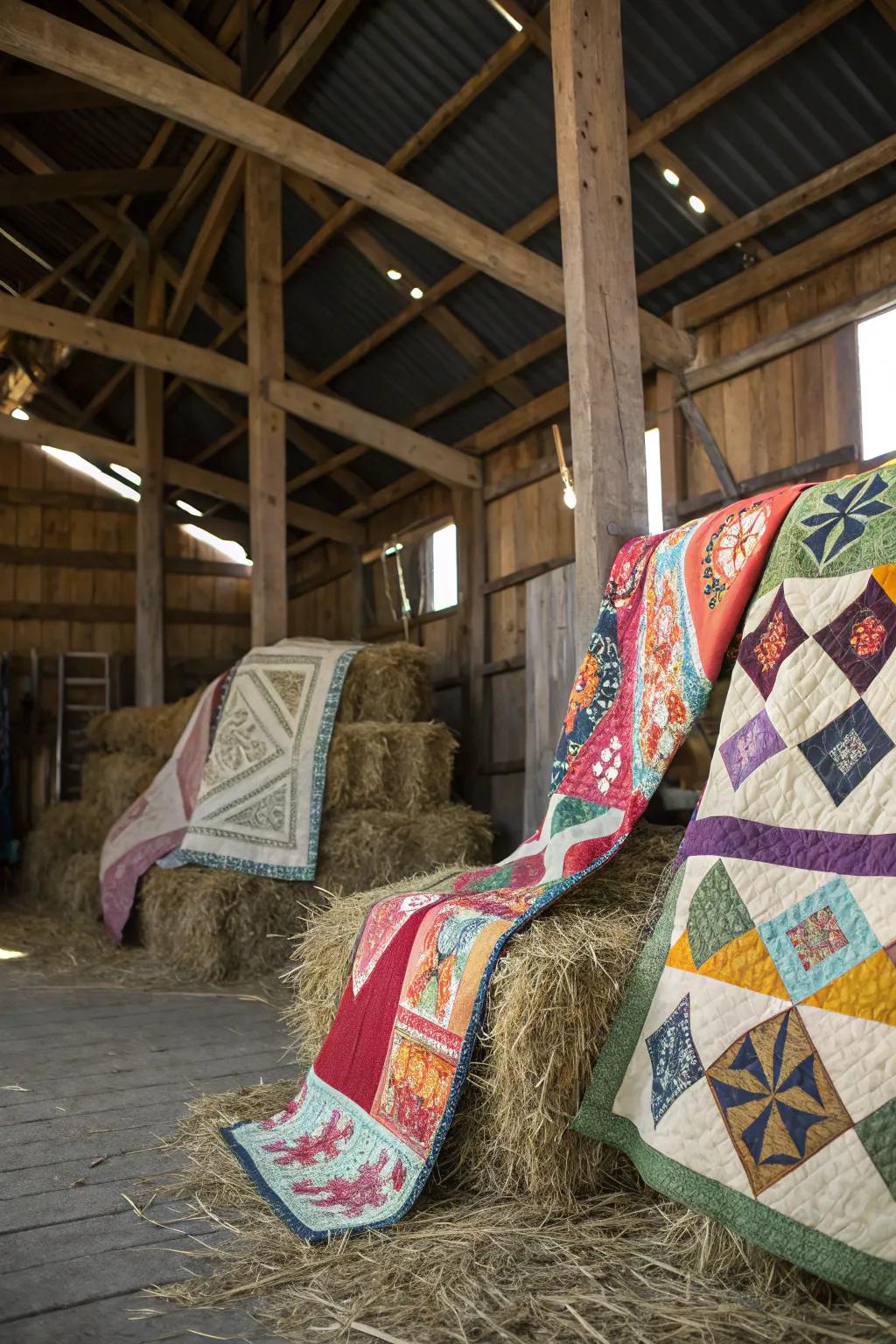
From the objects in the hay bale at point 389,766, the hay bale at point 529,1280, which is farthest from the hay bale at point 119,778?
the hay bale at point 529,1280

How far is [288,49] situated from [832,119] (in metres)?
2.92

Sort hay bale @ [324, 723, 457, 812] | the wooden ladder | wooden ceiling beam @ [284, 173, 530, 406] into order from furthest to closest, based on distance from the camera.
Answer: the wooden ladder
wooden ceiling beam @ [284, 173, 530, 406]
hay bale @ [324, 723, 457, 812]

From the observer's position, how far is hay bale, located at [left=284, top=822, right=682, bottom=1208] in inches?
77.0

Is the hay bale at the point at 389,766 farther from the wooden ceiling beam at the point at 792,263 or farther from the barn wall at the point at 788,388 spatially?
the wooden ceiling beam at the point at 792,263

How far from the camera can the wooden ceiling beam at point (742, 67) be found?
394cm

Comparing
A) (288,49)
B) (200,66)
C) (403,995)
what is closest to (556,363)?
(288,49)

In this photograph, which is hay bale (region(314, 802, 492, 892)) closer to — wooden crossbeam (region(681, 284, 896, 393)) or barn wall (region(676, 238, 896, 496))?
barn wall (region(676, 238, 896, 496))

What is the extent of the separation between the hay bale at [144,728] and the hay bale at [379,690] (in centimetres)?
120

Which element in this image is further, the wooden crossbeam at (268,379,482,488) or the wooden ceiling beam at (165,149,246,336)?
the wooden ceiling beam at (165,149,246,336)

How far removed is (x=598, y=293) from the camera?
125 inches

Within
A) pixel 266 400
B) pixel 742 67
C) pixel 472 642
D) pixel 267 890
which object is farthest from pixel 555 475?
pixel 267 890

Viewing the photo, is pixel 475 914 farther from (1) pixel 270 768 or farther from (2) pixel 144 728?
(2) pixel 144 728

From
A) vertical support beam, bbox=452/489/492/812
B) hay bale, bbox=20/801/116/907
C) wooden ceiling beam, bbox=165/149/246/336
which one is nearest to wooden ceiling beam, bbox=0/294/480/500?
vertical support beam, bbox=452/489/492/812

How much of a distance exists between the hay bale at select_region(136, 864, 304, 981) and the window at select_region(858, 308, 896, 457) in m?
2.99
